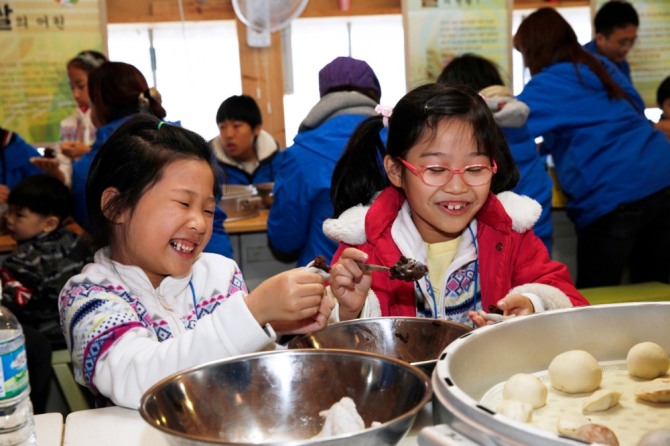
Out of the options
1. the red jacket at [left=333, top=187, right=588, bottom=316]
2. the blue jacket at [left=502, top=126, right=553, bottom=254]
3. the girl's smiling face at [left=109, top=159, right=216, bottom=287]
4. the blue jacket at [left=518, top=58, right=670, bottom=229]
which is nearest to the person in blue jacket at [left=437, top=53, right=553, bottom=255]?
the blue jacket at [left=502, top=126, right=553, bottom=254]

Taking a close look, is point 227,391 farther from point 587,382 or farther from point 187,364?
point 587,382

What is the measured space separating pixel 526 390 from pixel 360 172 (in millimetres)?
994

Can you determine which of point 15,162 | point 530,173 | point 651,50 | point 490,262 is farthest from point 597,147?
point 15,162

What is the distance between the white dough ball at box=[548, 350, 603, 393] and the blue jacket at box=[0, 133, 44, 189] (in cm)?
353

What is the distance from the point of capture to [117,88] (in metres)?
2.73

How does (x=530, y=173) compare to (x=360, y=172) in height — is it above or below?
below

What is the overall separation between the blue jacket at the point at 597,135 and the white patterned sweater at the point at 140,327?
217cm

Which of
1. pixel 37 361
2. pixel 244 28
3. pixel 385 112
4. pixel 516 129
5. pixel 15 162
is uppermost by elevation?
pixel 244 28

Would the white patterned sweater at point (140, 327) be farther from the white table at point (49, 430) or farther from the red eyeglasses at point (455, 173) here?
the red eyeglasses at point (455, 173)

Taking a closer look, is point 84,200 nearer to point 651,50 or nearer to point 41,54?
point 41,54

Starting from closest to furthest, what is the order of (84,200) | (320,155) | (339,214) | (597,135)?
(339,214) < (320,155) < (84,200) < (597,135)

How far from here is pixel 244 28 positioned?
4535mm

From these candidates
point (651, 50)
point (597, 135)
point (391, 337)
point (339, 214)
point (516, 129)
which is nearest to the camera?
point (391, 337)

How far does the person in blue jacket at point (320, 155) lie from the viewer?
270 centimetres
